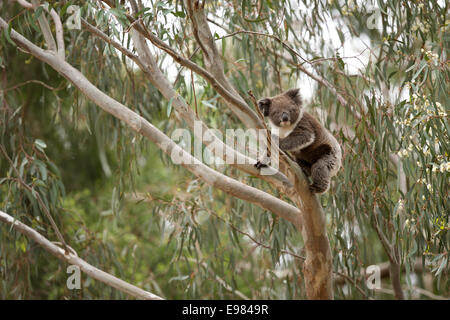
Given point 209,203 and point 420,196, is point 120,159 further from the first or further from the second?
point 420,196

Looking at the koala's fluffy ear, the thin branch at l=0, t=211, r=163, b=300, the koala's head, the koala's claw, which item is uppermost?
the koala's fluffy ear

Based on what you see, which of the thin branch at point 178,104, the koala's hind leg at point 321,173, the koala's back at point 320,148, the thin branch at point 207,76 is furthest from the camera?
the koala's back at point 320,148

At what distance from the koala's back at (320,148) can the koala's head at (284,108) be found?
0.24 feet

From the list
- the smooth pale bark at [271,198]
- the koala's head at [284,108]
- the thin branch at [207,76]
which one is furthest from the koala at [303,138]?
the thin branch at [207,76]

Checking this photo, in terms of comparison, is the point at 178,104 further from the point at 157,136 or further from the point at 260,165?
the point at 260,165

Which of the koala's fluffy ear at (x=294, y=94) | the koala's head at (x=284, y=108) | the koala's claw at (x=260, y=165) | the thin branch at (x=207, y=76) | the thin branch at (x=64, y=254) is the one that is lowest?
the thin branch at (x=64, y=254)

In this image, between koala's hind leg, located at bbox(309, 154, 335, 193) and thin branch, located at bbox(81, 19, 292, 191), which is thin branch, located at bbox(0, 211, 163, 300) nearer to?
thin branch, located at bbox(81, 19, 292, 191)

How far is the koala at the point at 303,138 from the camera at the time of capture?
2939mm

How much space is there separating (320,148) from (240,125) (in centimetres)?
90

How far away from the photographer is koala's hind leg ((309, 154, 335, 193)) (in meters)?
2.84

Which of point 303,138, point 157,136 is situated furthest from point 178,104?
point 303,138

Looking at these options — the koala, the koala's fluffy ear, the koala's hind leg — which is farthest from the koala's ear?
the koala's hind leg

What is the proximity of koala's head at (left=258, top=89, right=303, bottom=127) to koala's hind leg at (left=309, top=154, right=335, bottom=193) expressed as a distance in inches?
11.1

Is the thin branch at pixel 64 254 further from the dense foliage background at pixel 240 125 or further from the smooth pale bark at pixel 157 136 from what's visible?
the smooth pale bark at pixel 157 136
